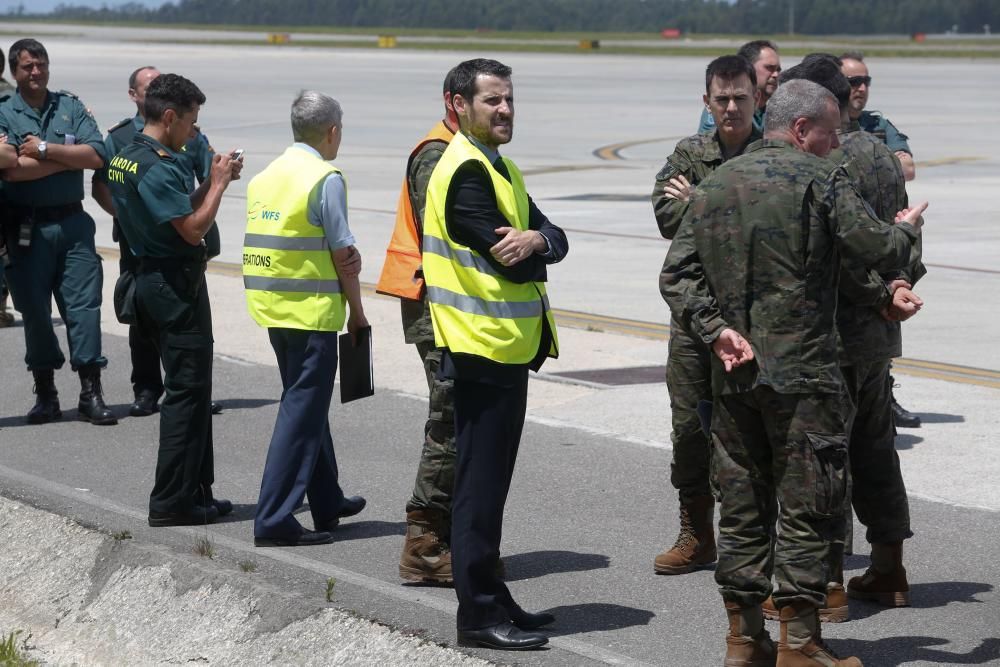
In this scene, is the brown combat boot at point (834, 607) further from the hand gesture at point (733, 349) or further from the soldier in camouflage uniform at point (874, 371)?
the hand gesture at point (733, 349)

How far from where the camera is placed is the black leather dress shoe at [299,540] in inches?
252

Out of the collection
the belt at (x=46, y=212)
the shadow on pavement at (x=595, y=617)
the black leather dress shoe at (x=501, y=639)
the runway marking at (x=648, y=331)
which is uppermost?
the belt at (x=46, y=212)

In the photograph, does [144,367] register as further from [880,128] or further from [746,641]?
[746,641]

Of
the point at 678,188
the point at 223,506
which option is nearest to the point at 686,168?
the point at 678,188

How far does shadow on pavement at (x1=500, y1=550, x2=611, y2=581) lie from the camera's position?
20.1 feet

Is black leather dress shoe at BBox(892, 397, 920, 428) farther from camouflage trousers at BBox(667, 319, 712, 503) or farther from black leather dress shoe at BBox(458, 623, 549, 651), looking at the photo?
black leather dress shoe at BBox(458, 623, 549, 651)

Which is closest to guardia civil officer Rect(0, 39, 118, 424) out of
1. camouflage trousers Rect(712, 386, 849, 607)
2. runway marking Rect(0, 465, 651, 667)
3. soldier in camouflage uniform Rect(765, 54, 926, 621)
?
runway marking Rect(0, 465, 651, 667)

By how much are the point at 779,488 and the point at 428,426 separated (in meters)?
1.63

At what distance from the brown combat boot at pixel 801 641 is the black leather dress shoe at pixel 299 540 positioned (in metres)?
2.37

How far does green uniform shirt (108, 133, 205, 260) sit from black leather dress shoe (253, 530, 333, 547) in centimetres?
130

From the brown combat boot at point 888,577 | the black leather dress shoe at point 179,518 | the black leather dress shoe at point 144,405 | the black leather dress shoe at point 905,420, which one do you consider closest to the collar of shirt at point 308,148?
the black leather dress shoe at point 179,518

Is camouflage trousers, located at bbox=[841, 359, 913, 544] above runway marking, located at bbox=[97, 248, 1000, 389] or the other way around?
above

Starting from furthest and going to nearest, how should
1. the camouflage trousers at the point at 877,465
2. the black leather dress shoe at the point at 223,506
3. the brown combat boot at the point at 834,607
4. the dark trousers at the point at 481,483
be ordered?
1. the black leather dress shoe at the point at 223,506
2. the camouflage trousers at the point at 877,465
3. the brown combat boot at the point at 834,607
4. the dark trousers at the point at 481,483

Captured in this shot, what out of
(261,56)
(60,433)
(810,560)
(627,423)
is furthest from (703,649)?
(261,56)
